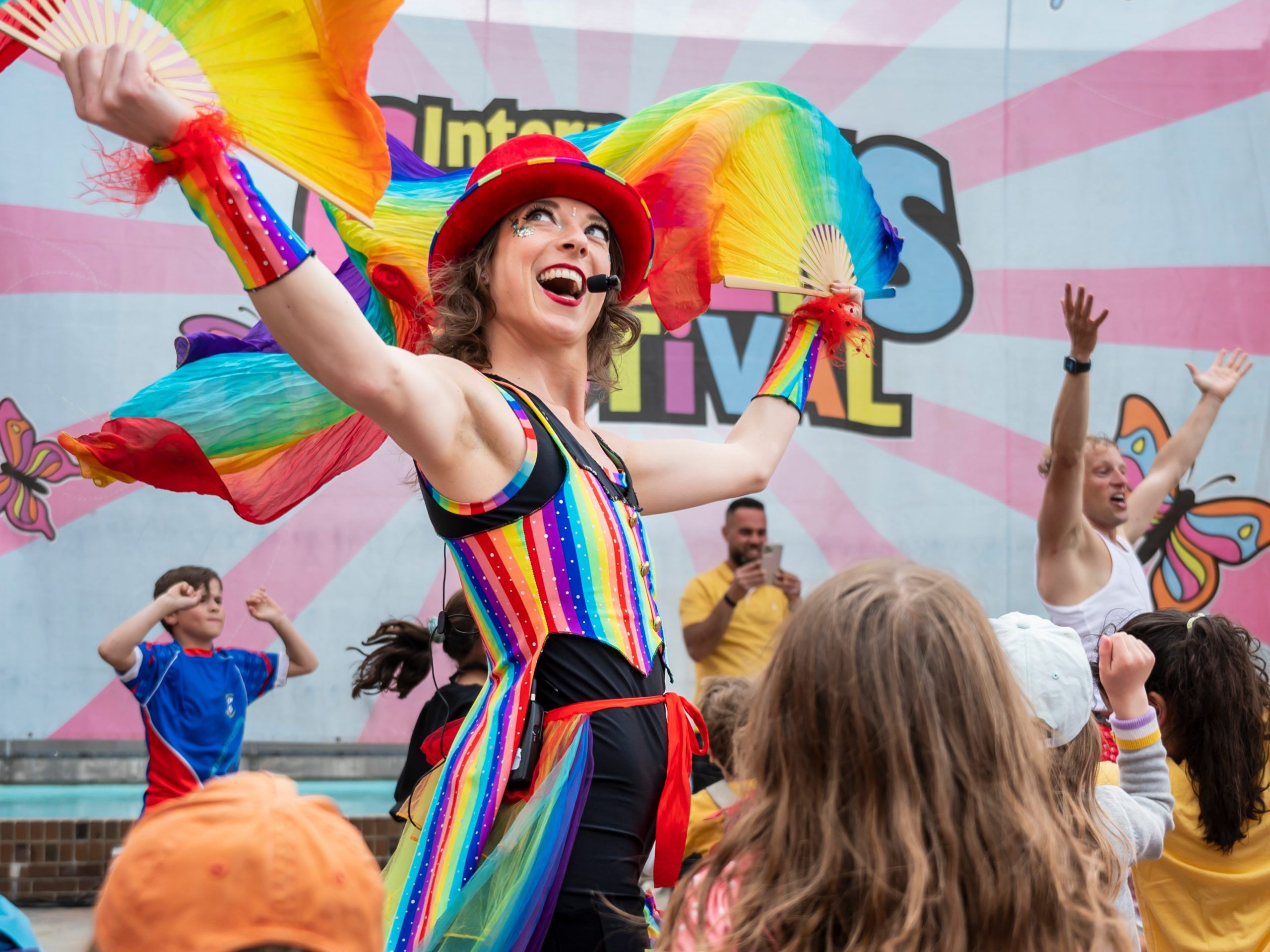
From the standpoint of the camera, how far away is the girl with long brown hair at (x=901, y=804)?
1.21 m

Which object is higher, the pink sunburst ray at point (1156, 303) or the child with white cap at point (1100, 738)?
the pink sunburst ray at point (1156, 303)

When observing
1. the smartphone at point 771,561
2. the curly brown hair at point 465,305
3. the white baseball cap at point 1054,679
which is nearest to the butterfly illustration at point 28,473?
the smartphone at point 771,561

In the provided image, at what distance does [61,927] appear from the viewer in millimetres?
4730

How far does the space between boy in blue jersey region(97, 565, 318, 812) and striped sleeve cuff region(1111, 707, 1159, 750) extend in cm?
329

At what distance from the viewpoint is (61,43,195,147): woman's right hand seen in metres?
1.47

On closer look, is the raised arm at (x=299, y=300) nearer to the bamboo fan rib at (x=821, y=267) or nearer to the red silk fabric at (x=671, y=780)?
the red silk fabric at (x=671, y=780)

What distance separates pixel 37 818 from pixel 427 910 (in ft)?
12.7

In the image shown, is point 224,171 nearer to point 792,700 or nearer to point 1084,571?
point 792,700

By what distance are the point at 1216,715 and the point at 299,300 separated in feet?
5.93

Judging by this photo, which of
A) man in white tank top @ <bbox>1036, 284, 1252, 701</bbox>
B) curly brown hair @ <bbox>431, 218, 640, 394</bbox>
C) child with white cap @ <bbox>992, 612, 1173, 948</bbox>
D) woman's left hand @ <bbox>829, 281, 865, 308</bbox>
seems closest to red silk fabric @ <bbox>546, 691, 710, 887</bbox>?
child with white cap @ <bbox>992, 612, 1173, 948</bbox>

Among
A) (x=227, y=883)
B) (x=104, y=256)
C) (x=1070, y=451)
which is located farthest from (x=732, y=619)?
(x=227, y=883)

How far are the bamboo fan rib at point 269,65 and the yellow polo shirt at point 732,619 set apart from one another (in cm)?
342

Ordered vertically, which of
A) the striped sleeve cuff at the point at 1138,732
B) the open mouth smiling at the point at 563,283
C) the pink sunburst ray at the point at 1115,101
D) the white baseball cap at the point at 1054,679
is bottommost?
the striped sleeve cuff at the point at 1138,732

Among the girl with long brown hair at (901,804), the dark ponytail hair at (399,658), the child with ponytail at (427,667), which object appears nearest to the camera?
the girl with long brown hair at (901,804)
